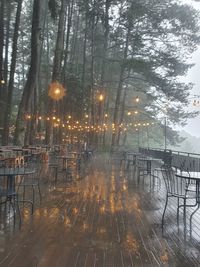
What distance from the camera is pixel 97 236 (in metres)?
5.16

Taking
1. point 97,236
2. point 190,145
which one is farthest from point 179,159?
point 190,145

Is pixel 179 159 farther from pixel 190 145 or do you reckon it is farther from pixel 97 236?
pixel 190 145

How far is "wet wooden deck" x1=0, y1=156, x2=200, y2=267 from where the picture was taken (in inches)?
166

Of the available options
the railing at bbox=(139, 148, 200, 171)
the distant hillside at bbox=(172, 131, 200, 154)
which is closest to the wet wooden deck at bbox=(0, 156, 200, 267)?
the railing at bbox=(139, 148, 200, 171)

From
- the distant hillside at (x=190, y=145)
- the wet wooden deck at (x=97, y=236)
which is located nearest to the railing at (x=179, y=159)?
the wet wooden deck at (x=97, y=236)

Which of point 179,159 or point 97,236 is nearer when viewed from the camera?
point 97,236

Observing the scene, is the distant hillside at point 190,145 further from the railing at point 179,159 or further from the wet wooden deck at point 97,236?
the wet wooden deck at point 97,236

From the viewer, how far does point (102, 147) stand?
95.8 feet

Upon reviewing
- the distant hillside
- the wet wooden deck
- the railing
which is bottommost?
the wet wooden deck

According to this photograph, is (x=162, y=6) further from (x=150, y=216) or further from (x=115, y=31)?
(x=150, y=216)

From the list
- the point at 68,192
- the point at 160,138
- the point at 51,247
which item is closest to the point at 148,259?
the point at 51,247

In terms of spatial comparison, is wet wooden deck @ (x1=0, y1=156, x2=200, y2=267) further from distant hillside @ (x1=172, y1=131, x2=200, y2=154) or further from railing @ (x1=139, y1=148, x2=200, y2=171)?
distant hillside @ (x1=172, y1=131, x2=200, y2=154)

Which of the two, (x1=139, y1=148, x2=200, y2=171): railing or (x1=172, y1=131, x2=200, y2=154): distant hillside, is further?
(x1=172, y1=131, x2=200, y2=154): distant hillside

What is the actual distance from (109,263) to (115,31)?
87.6 ft
